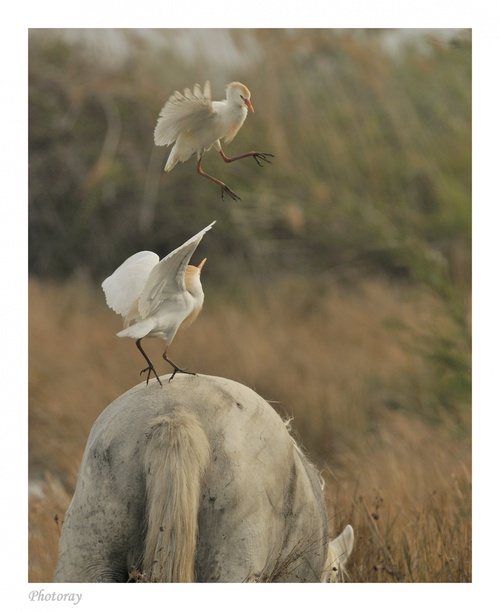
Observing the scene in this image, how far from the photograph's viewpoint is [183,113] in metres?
2.56

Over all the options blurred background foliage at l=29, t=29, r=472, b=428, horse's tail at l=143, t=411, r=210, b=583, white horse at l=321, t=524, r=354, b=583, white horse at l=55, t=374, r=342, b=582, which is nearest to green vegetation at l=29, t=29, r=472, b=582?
blurred background foliage at l=29, t=29, r=472, b=428

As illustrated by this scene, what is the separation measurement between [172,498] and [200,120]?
1022 mm

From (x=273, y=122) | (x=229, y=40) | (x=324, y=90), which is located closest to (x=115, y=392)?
(x=273, y=122)

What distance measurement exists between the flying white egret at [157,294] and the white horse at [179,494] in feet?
0.56

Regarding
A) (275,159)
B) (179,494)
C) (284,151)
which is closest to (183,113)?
(179,494)

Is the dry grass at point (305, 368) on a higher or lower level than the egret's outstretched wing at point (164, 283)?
lower

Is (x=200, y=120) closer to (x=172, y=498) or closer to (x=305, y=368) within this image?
(x=172, y=498)

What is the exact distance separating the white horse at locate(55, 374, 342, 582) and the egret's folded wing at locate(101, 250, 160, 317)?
280 millimetres

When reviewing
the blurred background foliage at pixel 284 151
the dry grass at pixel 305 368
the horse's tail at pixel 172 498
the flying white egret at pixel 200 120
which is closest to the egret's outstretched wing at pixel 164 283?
the flying white egret at pixel 200 120

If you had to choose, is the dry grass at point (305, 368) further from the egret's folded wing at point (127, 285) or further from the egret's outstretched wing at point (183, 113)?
the egret's outstretched wing at point (183, 113)

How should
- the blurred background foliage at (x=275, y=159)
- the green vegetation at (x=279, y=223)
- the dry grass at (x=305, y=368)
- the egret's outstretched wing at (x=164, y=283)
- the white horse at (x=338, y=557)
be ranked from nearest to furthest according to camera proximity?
the egret's outstretched wing at (x=164, y=283), the white horse at (x=338, y=557), the dry grass at (x=305, y=368), the green vegetation at (x=279, y=223), the blurred background foliage at (x=275, y=159)

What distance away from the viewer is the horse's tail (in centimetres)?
255

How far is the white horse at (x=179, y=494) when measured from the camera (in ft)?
8.45

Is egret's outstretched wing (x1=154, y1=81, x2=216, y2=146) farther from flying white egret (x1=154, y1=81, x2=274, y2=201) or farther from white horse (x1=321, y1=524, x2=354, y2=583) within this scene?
white horse (x1=321, y1=524, x2=354, y2=583)
